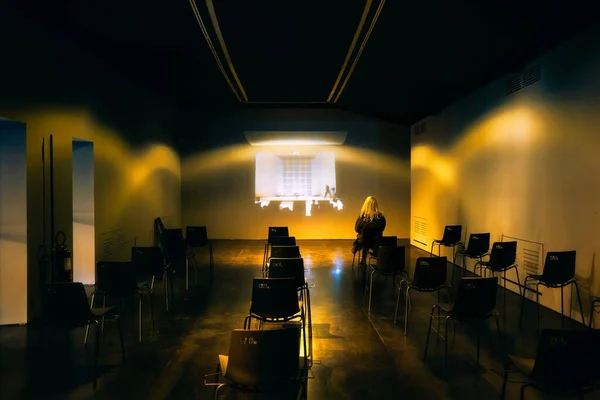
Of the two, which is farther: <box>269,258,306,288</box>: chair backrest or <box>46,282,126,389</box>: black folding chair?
<box>269,258,306,288</box>: chair backrest

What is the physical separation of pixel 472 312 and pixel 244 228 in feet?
29.8

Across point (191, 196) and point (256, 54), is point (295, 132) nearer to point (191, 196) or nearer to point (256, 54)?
point (191, 196)

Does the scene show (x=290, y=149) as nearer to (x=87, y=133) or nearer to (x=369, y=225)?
(x=369, y=225)

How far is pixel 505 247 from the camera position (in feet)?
17.9

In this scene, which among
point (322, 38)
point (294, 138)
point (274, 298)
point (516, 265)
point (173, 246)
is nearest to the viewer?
point (274, 298)

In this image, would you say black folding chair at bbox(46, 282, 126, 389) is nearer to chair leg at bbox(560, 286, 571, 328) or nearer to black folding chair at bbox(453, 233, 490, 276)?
chair leg at bbox(560, 286, 571, 328)

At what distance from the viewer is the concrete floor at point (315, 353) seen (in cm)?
317

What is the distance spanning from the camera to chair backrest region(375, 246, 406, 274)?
5.33 metres

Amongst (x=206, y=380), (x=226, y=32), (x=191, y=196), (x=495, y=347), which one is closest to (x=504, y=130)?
(x=495, y=347)

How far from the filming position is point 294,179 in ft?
39.3

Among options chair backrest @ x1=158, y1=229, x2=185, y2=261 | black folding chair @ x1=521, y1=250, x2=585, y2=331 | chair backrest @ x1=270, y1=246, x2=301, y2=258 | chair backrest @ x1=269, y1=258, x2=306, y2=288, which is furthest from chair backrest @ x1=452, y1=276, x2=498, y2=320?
chair backrest @ x1=158, y1=229, x2=185, y2=261

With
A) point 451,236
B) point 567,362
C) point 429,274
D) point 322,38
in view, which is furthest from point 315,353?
point 451,236

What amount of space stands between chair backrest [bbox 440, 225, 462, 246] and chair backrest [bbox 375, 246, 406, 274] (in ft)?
8.14

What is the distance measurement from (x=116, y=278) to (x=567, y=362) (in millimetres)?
3732
